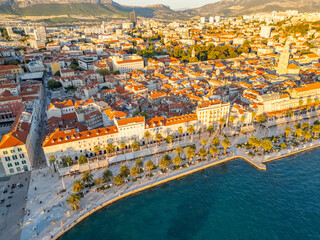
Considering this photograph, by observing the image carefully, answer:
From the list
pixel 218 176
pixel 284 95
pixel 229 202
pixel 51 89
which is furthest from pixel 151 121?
pixel 51 89

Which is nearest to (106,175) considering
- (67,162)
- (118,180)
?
(118,180)

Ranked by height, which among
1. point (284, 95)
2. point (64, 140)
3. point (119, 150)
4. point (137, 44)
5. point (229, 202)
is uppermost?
point (137, 44)

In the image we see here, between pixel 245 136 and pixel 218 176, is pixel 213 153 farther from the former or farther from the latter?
pixel 245 136

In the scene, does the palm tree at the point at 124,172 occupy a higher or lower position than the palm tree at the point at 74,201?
higher

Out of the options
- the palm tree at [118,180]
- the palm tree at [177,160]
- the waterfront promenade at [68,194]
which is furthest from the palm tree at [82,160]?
the palm tree at [177,160]

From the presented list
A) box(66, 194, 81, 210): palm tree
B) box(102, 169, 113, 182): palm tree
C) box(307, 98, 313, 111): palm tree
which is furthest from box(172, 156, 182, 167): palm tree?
box(307, 98, 313, 111): palm tree

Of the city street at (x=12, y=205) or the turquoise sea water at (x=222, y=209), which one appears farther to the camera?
the turquoise sea water at (x=222, y=209)

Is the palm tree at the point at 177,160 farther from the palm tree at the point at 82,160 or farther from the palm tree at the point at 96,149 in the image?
the palm tree at the point at 82,160

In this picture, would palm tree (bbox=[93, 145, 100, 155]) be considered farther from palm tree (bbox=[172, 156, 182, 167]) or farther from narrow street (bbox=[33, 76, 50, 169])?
palm tree (bbox=[172, 156, 182, 167])
